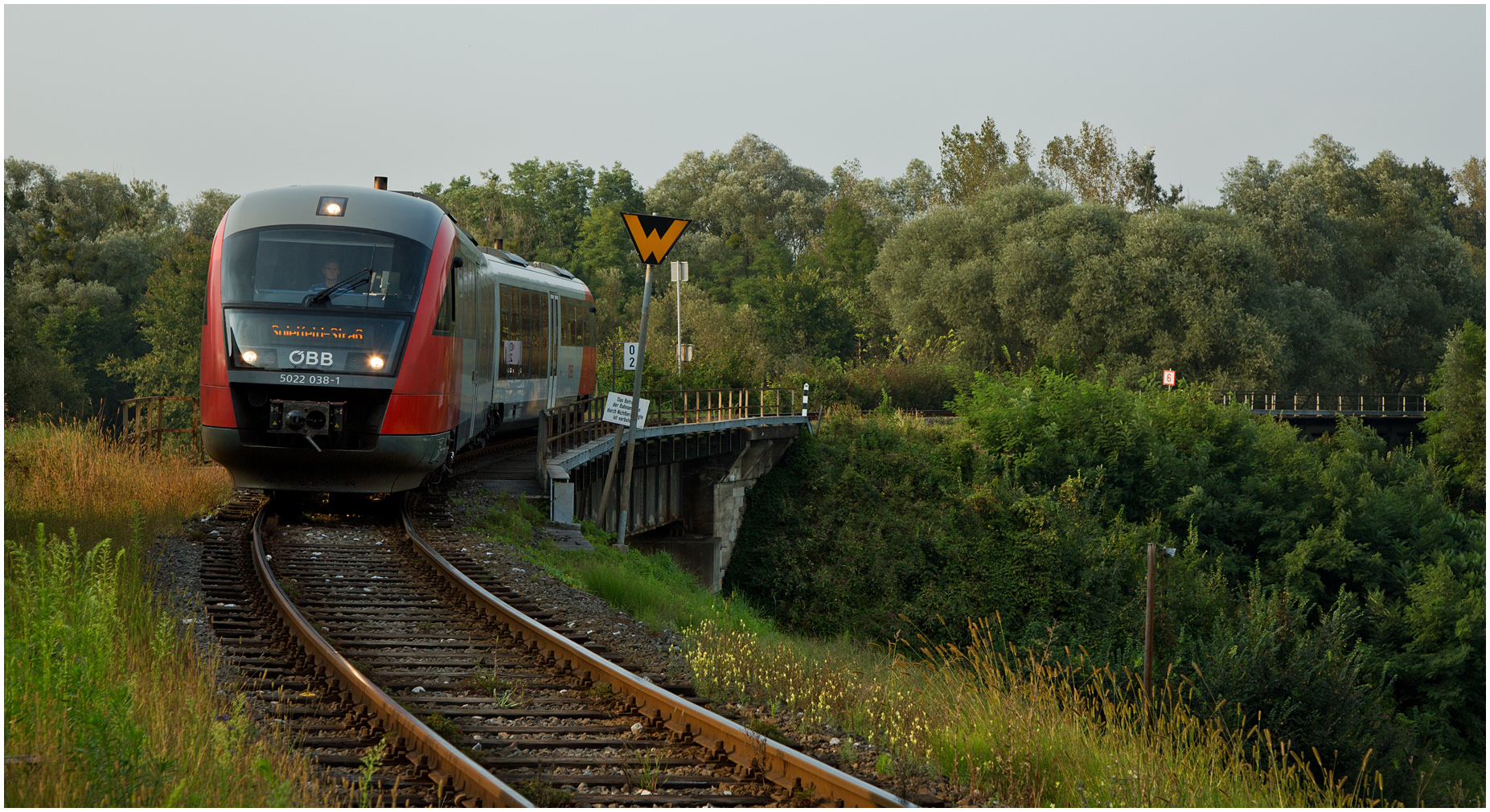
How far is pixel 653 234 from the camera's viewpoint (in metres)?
14.6

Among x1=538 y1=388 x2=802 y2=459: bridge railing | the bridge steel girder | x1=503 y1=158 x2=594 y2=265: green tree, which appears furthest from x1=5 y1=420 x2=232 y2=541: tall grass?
x1=503 y1=158 x2=594 y2=265: green tree

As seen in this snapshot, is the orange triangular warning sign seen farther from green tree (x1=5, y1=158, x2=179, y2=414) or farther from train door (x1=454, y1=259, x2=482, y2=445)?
green tree (x1=5, y1=158, x2=179, y2=414)

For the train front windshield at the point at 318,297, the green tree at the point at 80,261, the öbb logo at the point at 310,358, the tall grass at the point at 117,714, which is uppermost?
the green tree at the point at 80,261

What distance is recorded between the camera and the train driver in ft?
41.2

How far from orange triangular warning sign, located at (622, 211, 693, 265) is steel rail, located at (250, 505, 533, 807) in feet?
22.4

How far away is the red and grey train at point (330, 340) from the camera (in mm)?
12305

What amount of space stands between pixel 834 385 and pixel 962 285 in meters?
11.2

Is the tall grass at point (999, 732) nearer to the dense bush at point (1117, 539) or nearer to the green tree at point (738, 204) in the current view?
the dense bush at point (1117, 539)

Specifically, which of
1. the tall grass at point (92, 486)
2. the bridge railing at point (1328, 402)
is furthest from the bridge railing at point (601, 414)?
the bridge railing at point (1328, 402)

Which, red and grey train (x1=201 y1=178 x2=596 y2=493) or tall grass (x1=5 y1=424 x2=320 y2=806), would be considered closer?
tall grass (x1=5 y1=424 x2=320 y2=806)

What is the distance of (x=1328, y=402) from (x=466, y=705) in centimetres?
5628

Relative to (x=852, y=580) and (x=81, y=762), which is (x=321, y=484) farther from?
(x=852, y=580)

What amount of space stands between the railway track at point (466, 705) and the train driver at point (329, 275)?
2.94 m

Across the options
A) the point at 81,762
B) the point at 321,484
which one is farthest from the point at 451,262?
the point at 81,762
